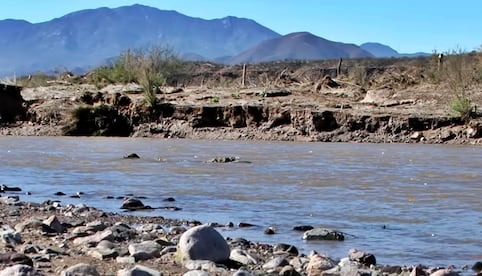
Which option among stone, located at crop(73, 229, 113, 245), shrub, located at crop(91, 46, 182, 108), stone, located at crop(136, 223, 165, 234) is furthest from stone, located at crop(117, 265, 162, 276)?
shrub, located at crop(91, 46, 182, 108)

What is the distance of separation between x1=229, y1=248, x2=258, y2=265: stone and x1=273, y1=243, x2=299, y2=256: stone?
21.6 inches

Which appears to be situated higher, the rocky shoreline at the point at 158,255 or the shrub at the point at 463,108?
the shrub at the point at 463,108

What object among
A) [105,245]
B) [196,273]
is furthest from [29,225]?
[196,273]

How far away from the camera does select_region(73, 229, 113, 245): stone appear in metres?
6.92

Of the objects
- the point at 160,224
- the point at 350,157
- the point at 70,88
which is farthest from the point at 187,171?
the point at 70,88

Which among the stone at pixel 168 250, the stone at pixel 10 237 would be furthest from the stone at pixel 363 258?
the stone at pixel 10 237

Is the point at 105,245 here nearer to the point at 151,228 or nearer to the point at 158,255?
the point at 158,255

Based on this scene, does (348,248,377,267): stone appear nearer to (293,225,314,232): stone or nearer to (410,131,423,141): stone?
(293,225,314,232): stone

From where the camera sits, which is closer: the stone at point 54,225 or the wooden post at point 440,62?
the stone at point 54,225

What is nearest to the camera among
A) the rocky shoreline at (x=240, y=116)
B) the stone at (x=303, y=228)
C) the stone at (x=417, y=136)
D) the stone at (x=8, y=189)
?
the stone at (x=303, y=228)

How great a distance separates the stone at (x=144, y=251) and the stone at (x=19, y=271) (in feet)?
3.76

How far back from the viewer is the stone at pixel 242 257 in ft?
20.6

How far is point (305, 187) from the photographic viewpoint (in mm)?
12539

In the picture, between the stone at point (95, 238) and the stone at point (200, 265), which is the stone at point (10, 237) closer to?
the stone at point (95, 238)
